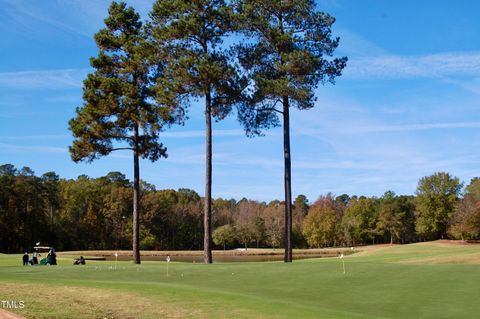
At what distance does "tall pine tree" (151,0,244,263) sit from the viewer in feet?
95.8

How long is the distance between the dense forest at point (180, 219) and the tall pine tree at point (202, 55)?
56.3m

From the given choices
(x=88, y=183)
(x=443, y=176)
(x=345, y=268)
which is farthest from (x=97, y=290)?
(x=88, y=183)

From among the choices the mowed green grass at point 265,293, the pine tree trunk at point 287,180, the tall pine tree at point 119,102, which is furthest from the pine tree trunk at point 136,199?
the mowed green grass at point 265,293

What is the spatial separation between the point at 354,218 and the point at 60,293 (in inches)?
3634

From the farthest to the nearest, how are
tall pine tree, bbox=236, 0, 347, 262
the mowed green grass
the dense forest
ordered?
the dense forest < tall pine tree, bbox=236, 0, 347, 262 < the mowed green grass

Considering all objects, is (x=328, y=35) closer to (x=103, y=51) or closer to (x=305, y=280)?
(x=103, y=51)

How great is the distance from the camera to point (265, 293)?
16328mm

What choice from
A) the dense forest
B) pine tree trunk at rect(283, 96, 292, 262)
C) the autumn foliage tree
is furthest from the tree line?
the autumn foliage tree

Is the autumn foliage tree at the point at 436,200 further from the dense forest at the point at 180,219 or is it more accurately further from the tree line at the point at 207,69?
the tree line at the point at 207,69

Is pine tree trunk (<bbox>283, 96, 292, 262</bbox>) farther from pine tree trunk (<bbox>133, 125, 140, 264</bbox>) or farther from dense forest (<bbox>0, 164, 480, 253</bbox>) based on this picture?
dense forest (<bbox>0, 164, 480, 253</bbox>)

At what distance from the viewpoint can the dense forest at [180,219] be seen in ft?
273

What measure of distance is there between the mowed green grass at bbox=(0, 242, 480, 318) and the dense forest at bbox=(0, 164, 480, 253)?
62.2 meters

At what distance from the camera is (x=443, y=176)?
3615 inches

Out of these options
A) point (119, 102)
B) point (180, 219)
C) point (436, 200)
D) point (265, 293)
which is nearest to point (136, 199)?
point (119, 102)
